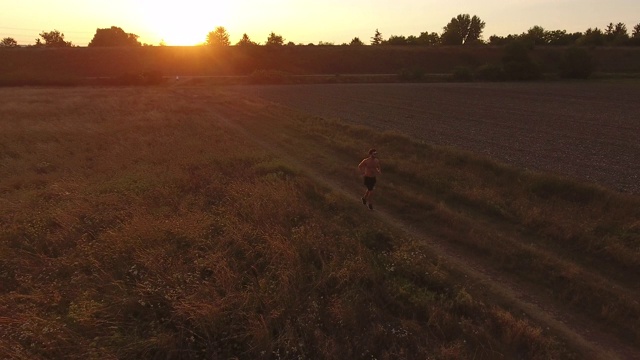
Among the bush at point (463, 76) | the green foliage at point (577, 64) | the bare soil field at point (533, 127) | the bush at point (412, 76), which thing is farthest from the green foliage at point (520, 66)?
the bare soil field at point (533, 127)

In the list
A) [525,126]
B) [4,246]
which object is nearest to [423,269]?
[4,246]

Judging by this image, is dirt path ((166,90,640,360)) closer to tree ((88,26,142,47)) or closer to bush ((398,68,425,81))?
bush ((398,68,425,81))

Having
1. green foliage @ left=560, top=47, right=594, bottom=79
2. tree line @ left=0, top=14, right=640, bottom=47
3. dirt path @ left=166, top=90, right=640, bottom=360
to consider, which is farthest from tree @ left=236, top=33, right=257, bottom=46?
dirt path @ left=166, top=90, right=640, bottom=360

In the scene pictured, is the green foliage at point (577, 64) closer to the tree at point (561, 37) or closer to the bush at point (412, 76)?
the bush at point (412, 76)

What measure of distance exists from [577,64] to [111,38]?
137775mm

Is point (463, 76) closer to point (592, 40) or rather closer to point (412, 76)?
point (412, 76)

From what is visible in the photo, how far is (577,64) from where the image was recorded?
261 feet

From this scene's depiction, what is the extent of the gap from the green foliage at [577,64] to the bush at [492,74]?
45.0 ft

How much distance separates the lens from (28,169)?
1512 centimetres

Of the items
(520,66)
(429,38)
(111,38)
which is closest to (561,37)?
(429,38)

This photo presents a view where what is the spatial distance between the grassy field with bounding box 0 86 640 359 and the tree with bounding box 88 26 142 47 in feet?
444

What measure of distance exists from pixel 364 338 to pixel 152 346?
10.6 feet

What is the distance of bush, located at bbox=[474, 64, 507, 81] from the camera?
81.0m

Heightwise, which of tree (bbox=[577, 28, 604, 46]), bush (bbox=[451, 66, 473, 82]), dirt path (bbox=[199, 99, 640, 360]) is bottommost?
dirt path (bbox=[199, 99, 640, 360])
